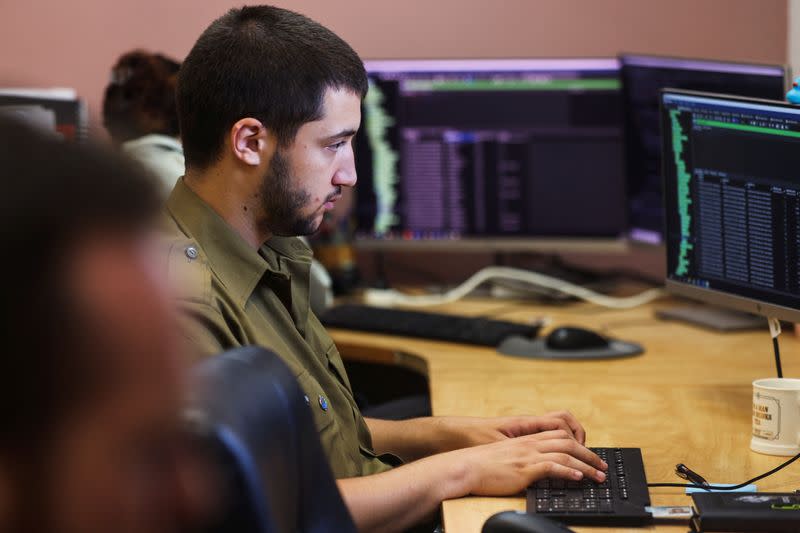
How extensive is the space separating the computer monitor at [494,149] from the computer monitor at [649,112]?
0.20 feet

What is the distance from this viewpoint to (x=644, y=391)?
1.92 m

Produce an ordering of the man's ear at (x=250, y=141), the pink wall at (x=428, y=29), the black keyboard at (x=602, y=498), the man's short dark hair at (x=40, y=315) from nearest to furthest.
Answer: the man's short dark hair at (x=40, y=315)
the black keyboard at (x=602, y=498)
the man's ear at (x=250, y=141)
the pink wall at (x=428, y=29)

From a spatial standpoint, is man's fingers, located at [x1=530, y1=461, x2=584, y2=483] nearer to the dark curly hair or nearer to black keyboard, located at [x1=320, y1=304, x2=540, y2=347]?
black keyboard, located at [x1=320, y1=304, x2=540, y2=347]

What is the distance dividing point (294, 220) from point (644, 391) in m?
0.71

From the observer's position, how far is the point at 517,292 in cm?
280

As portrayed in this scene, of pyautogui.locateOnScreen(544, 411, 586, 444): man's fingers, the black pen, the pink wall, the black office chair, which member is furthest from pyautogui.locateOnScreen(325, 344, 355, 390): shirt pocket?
the pink wall

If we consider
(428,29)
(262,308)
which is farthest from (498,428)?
(428,29)

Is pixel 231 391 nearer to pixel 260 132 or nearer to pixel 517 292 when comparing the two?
pixel 260 132

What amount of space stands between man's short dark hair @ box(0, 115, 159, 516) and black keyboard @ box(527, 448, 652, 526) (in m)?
0.89

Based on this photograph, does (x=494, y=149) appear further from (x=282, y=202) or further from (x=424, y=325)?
(x=282, y=202)

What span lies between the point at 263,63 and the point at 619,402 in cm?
80

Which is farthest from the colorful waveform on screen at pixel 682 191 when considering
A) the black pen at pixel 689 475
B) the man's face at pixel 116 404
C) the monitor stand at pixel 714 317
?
the man's face at pixel 116 404

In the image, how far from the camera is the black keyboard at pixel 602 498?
1.30 m

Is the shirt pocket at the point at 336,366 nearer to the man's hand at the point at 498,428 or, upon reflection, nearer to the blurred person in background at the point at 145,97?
the man's hand at the point at 498,428
